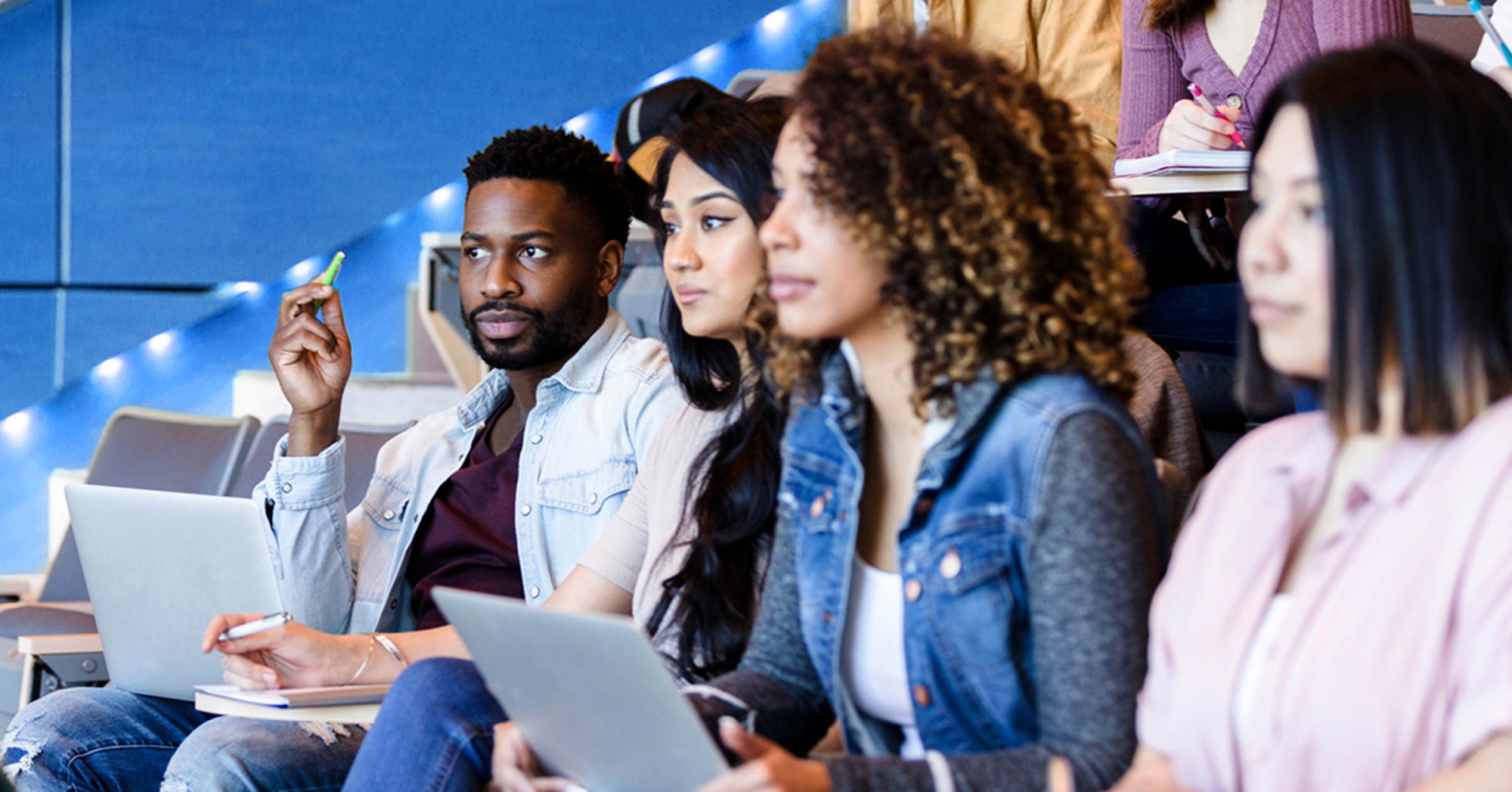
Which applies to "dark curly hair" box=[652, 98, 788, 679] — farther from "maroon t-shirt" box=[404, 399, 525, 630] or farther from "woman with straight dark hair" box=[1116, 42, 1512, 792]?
"woman with straight dark hair" box=[1116, 42, 1512, 792]

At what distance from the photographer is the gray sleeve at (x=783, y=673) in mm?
1336

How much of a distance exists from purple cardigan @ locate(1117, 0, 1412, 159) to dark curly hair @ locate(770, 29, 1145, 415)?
696 mm

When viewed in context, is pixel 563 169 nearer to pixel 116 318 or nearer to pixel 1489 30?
pixel 1489 30

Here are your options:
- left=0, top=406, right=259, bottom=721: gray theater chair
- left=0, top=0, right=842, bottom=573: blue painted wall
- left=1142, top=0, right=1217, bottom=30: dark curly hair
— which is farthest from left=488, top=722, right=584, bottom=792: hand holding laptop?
left=0, top=0, right=842, bottom=573: blue painted wall

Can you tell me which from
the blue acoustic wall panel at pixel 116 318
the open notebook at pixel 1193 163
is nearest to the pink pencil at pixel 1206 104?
the open notebook at pixel 1193 163

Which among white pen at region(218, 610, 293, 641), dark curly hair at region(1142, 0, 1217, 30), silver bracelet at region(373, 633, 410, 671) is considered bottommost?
silver bracelet at region(373, 633, 410, 671)

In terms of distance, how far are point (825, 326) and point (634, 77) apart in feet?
13.2

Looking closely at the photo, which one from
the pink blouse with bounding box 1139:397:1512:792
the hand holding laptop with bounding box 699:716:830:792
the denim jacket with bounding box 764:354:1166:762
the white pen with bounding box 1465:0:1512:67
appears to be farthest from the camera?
the white pen with bounding box 1465:0:1512:67

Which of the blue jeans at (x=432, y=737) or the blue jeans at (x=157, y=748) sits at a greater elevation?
the blue jeans at (x=432, y=737)

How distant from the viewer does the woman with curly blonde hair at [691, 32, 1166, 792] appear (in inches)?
43.4

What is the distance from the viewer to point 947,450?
1.20 meters

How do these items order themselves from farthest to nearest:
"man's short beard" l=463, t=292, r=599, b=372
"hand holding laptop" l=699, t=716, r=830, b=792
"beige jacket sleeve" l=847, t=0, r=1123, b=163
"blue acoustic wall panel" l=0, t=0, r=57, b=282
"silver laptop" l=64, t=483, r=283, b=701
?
"blue acoustic wall panel" l=0, t=0, r=57, b=282, "beige jacket sleeve" l=847, t=0, r=1123, b=163, "man's short beard" l=463, t=292, r=599, b=372, "silver laptop" l=64, t=483, r=283, b=701, "hand holding laptop" l=699, t=716, r=830, b=792

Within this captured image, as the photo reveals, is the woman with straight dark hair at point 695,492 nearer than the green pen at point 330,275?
Yes

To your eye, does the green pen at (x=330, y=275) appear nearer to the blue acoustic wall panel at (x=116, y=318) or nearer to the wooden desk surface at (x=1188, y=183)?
the wooden desk surface at (x=1188, y=183)
